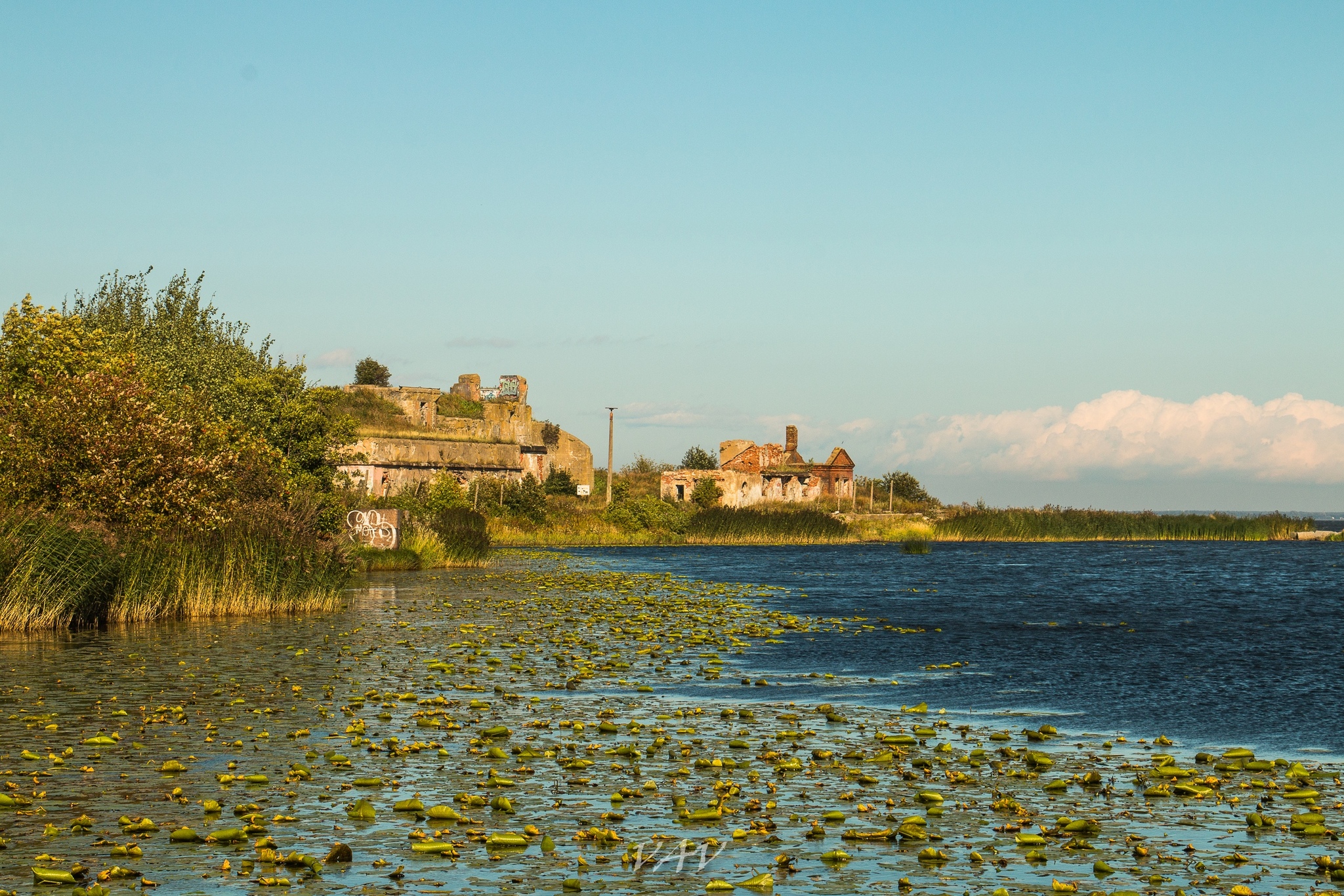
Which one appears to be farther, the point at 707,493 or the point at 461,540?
the point at 707,493

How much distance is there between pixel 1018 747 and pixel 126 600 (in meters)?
18.6

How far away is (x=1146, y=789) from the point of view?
12.0m

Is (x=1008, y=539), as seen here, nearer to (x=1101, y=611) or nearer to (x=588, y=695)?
(x=1101, y=611)

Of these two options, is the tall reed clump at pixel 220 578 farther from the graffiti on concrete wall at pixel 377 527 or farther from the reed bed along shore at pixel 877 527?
the reed bed along shore at pixel 877 527

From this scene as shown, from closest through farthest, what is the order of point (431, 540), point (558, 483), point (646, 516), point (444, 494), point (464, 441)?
point (431, 540) → point (444, 494) → point (464, 441) → point (646, 516) → point (558, 483)

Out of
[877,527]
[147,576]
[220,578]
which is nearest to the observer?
[147,576]

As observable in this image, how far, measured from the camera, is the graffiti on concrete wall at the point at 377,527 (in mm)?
47812

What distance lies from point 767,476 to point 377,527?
196 ft

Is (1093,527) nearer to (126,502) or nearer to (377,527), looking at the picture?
(377,527)

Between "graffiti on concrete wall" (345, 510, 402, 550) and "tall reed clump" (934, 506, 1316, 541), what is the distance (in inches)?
2074

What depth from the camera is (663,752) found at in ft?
45.2

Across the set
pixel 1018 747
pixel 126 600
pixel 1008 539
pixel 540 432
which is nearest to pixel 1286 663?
pixel 1018 747

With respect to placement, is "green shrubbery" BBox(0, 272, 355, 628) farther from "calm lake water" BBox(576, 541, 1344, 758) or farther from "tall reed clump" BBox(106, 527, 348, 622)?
"calm lake water" BBox(576, 541, 1344, 758)

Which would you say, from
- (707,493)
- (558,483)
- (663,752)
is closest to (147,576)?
(663,752)
